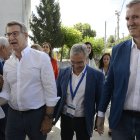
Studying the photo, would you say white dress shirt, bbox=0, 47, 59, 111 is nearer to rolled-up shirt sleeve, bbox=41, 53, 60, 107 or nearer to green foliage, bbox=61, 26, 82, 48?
rolled-up shirt sleeve, bbox=41, 53, 60, 107

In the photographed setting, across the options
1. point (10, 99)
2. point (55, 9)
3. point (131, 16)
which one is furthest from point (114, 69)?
point (55, 9)

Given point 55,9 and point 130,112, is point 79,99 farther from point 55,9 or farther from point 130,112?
point 55,9

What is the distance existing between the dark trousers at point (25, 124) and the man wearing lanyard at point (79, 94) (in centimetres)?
51

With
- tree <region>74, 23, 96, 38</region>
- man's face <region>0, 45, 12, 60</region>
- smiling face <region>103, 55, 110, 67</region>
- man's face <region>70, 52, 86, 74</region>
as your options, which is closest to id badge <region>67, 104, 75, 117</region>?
man's face <region>70, 52, 86, 74</region>

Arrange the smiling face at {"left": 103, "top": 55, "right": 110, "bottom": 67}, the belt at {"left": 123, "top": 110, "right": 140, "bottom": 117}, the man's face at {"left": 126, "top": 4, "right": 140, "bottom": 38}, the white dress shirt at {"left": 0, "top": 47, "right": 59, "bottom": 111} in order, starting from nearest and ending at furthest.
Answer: the man's face at {"left": 126, "top": 4, "right": 140, "bottom": 38} → the belt at {"left": 123, "top": 110, "right": 140, "bottom": 117} → the white dress shirt at {"left": 0, "top": 47, "right": 59, "bottom": 111} → the smiling face at {"left": 103, "top": 55, "right": 110, "bottom": 67}

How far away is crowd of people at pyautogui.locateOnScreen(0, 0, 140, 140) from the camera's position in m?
3.05

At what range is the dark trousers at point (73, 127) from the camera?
3.96 metres

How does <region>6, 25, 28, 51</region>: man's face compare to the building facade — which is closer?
<region>6, 25, 28, 51</region>: man's face

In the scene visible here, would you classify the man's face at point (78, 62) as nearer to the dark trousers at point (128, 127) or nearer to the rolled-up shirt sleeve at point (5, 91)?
the rolled-up shirt sleeve at point (5, 91)

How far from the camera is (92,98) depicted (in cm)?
393

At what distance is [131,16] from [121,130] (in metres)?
1.08

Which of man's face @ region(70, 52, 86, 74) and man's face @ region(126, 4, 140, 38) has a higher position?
man's face @ region(126, 4, 140, 38)

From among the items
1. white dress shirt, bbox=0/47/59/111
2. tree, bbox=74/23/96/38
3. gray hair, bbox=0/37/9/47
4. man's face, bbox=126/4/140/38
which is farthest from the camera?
tree, bbox=74/23/96/38

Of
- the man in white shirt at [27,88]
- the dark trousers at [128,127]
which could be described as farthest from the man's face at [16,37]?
the dark trousers at [128,127]
